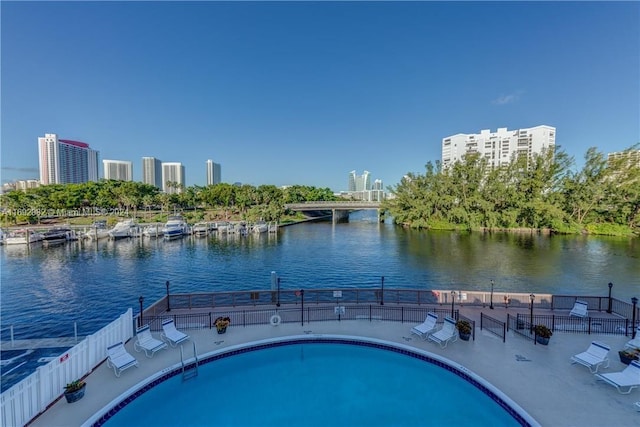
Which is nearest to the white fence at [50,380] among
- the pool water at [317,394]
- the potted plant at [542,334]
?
the pool water at [317,394]

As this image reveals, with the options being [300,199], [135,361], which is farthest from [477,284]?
[300,199]

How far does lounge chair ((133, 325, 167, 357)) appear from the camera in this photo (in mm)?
9023

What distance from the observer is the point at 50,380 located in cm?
664

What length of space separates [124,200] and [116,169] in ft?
506

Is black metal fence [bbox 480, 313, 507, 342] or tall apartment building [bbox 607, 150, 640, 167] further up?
tall apartment building [bbox 607, 150, 640, 167]

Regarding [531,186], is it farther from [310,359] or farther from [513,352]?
[310,359]

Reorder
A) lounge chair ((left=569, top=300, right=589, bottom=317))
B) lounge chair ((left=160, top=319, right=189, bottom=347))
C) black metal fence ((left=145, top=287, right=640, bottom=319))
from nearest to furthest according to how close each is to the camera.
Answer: lounge chair ((left=160, top=319, right=189, bottom=347)), lounge chair ((left=569, top=300, right=589, bottom=317)), black metal fence ((left=145, top=287, right=640, bottom=319))

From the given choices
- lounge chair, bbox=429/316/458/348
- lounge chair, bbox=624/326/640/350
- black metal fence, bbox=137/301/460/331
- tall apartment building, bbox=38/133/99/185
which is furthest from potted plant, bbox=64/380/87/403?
tall apartment building, bbox=38/133/99/185

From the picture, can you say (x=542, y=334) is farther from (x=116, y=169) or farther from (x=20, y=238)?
(x=116, y=169)

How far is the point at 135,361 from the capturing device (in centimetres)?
818

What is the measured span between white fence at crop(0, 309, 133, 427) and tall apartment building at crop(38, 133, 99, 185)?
16488 centimetres

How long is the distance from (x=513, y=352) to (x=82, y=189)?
9604 cm

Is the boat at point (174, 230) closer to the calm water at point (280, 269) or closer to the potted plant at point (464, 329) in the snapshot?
the calm water at point (280, 269)

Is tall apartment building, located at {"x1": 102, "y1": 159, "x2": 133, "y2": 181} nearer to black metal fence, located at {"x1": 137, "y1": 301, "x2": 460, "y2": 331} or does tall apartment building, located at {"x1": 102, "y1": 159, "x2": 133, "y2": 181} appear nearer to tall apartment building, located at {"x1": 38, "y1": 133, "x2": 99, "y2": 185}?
tall apartment building, located at {"x1": 38, "y1": 133, "x2": 99, "y2": 185}
